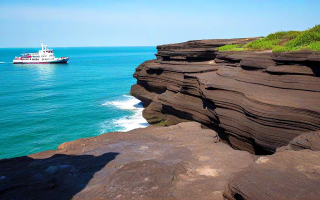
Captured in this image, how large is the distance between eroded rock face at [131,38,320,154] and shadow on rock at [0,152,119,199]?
6.70 metres

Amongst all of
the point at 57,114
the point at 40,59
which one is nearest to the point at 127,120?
the point at 57,114

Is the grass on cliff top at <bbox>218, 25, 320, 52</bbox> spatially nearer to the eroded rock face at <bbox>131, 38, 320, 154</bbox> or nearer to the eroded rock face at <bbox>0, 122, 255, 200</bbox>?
the eroded rock face at <bbox>131, 38, 320, 154</bbox>

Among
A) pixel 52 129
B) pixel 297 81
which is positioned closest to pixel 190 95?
pixel 297 81

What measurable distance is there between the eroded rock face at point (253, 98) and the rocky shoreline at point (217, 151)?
0.14 ft

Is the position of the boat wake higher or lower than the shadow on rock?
lower

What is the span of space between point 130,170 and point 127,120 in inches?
820

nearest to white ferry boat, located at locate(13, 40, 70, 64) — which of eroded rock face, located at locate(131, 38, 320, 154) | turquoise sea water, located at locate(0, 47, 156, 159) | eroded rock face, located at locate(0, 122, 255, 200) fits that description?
turquoise sea water, located at locate(0, 47, 156, 159)

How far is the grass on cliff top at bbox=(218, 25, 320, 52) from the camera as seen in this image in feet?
47.4

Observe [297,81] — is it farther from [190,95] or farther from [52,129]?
[52,129]

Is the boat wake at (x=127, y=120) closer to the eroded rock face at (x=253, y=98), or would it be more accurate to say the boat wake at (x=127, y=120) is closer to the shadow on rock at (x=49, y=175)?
the eroded rock face at (x=253, y=98)

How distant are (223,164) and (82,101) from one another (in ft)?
106

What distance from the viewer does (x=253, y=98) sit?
42.1 feet

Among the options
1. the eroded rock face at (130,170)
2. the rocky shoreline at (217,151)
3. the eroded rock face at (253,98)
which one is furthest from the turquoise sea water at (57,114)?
the eroded rock face at (130,170)

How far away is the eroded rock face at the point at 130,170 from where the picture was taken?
25.7 ft
